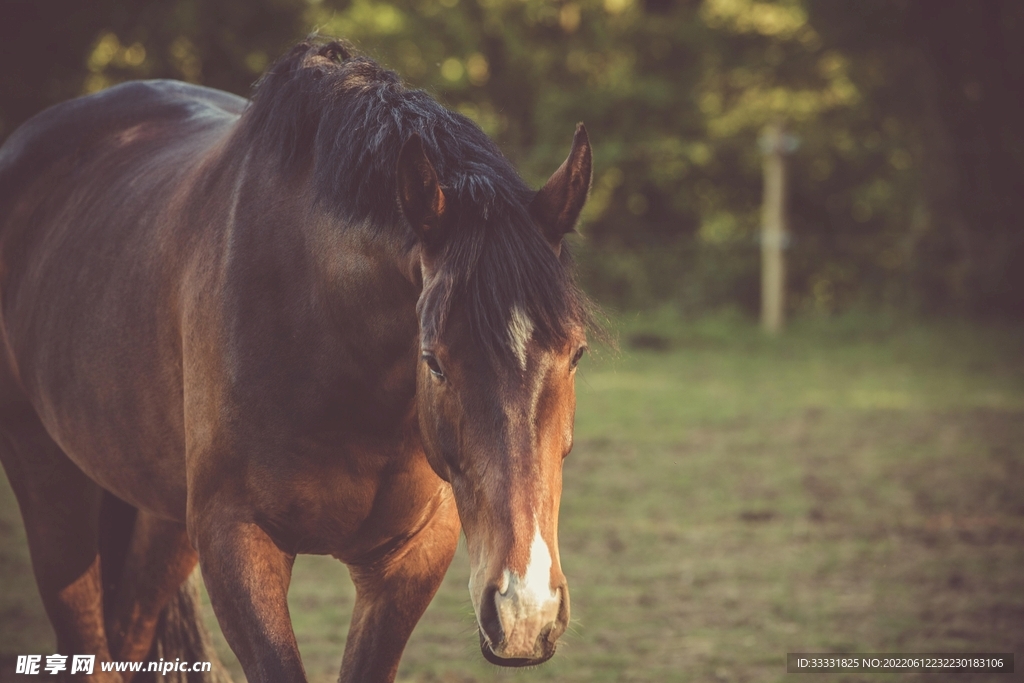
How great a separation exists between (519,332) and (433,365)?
17cm

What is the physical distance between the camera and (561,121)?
619 inches

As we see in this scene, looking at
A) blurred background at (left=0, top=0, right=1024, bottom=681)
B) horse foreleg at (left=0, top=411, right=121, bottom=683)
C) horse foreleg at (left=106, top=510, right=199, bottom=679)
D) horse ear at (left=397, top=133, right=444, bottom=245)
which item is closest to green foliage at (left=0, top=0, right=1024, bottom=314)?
blurred background at (left=0, top=0, right=1024, bottom=681)

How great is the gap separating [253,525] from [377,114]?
35.9 inches

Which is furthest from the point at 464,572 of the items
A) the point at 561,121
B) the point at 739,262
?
the point at 561,121

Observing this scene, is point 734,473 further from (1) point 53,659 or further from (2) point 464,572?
(1) point 53,659

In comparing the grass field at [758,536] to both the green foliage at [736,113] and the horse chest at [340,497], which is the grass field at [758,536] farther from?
the green foliage at [736,113]

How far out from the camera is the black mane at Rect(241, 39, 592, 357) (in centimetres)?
184

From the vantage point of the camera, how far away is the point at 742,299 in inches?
521

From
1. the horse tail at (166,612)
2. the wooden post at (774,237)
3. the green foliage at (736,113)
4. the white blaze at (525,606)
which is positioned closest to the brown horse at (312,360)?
the white blaze at (525,606)

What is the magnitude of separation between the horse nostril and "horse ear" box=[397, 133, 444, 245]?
65 centimetres

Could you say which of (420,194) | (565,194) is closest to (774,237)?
(565,194)

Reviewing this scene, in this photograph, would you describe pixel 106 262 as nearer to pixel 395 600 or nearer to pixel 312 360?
pixel 312 360

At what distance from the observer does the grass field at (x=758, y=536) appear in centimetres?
391

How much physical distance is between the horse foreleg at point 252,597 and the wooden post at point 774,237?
423 inches
